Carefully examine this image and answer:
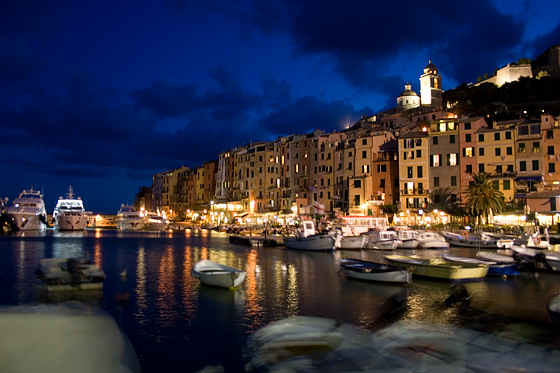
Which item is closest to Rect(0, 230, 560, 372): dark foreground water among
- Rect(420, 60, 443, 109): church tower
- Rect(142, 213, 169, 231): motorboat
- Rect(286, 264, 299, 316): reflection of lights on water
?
Rect(286, 264, 299, 316): reflection of lights on water

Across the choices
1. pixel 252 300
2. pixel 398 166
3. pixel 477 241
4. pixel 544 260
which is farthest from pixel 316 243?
pixel 398 166

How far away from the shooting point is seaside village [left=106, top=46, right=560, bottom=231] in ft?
195

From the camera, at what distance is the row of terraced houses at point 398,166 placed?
6038 cm

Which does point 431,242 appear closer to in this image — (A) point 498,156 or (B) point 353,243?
(B) point 353,243

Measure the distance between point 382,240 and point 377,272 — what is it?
25.0 m

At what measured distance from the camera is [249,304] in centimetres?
2205

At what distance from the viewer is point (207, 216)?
418 ft

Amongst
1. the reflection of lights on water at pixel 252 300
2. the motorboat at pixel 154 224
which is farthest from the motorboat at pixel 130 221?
the reflection of lights on water at pixel 252 300

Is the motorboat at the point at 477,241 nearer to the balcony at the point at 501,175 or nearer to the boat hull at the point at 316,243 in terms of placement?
the balcony at the point at 501,175

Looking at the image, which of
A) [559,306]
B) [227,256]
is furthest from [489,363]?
[227,256]

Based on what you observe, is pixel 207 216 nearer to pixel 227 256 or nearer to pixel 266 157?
pixel 266 157

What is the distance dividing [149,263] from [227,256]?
915cm

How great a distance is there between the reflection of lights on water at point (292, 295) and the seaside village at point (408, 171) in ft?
95.9

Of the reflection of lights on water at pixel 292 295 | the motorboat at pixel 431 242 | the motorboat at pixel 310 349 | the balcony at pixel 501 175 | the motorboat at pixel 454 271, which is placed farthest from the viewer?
the balcony at pixel 501 175
